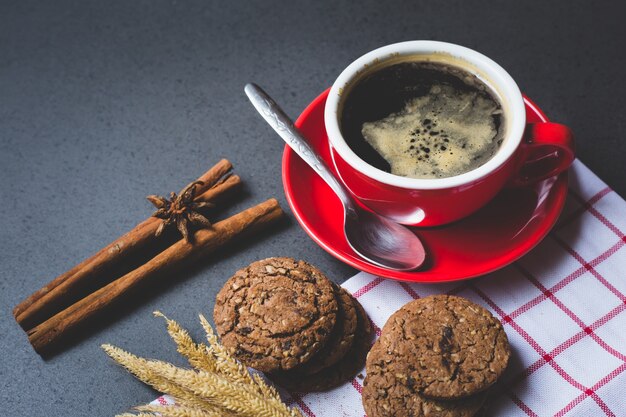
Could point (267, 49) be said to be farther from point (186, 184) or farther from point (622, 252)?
point (622, 252)

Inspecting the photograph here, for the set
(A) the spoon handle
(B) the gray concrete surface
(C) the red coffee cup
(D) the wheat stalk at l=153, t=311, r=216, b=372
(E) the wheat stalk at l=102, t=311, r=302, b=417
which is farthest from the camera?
(B) the gray concrete surface

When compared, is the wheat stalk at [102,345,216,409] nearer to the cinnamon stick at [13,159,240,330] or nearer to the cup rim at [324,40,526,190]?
the cinnamon stick at [13,159,240,330]

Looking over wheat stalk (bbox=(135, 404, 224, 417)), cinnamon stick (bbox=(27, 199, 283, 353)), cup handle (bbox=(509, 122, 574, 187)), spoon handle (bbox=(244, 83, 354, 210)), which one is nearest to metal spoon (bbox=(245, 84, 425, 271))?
spoon handle (bbox=(244, 83, 354, 210))

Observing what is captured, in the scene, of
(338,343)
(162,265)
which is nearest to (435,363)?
(338,343)

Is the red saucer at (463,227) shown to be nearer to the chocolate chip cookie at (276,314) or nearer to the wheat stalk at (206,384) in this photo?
the chocolate chip cookie at (276,314)

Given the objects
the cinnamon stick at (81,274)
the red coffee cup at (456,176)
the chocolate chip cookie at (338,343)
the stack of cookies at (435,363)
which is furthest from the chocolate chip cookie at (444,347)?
the cinnamon stick at (81,274)

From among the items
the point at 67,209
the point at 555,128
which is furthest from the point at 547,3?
the point at 67,209
